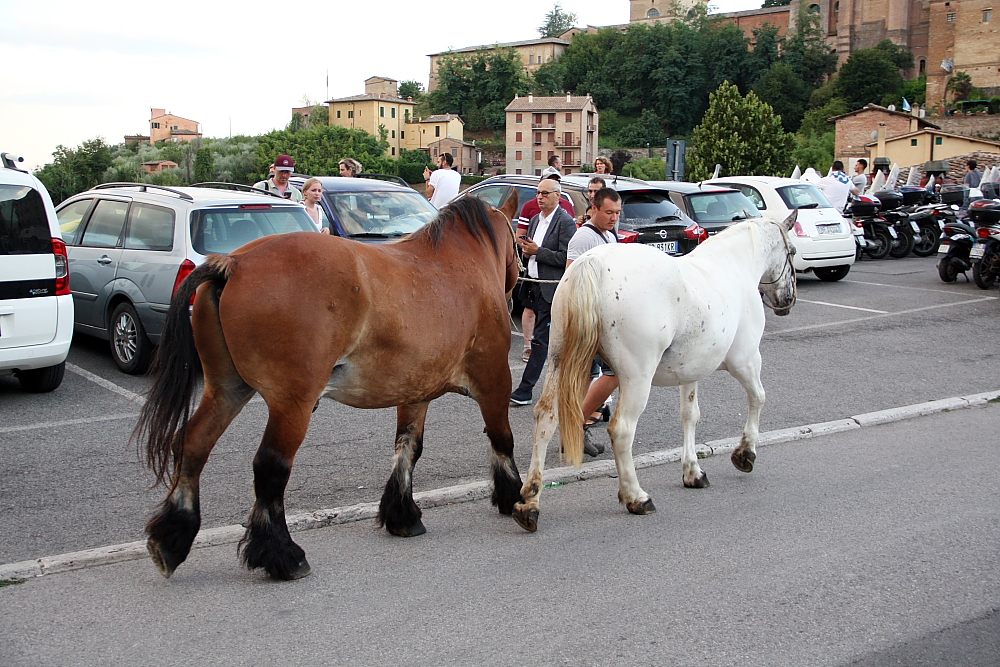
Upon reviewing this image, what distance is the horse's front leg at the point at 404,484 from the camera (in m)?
4.94

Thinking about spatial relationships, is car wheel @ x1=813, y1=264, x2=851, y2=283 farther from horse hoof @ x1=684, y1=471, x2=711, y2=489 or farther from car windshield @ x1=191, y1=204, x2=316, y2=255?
horse hoof @ x1=684, y1=471, x2=711, y2=489

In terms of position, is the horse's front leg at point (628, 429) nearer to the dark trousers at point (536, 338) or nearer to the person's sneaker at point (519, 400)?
the dark trousers at point (536, 338)

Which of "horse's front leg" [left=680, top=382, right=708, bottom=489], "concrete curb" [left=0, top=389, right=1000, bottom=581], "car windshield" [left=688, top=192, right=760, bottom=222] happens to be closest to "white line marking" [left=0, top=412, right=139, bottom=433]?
"concrete curb" [left=0, top=389, right=1000, bottom=581]

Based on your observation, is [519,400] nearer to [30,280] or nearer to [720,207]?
[30,280]

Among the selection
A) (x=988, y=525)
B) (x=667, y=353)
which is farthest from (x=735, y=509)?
(x=988, y=525)

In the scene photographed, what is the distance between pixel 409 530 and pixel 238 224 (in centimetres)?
510

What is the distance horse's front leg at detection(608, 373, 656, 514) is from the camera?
17.0 ft

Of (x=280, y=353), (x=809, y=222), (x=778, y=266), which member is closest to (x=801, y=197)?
(x=809, y=222)

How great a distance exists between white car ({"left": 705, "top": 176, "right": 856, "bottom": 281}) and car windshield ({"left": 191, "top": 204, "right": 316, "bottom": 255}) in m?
9.42

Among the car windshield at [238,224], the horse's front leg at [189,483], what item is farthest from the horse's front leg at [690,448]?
the car windshield at [238,224]

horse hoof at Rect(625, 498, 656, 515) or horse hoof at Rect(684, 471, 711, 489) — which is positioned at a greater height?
horse hoof at Rect(625, 498, 656, 515)

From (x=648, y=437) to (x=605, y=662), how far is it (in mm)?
3772

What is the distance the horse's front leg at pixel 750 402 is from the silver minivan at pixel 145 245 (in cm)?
516

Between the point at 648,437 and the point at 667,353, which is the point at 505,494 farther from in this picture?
the point at 648,437
